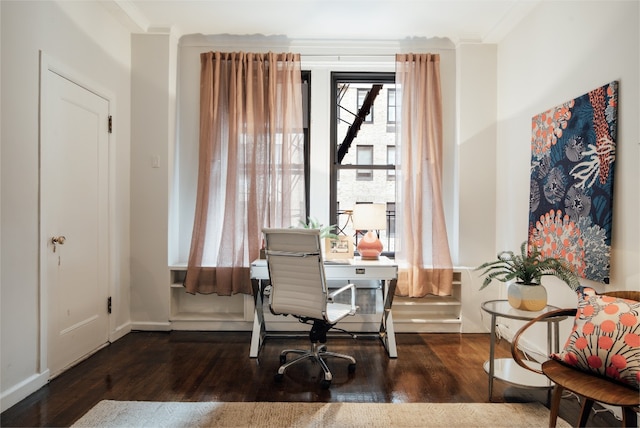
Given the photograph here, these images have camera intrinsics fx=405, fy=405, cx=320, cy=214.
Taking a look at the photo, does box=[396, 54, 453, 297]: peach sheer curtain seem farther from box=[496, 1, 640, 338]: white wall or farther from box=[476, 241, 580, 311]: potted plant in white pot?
box=[476, 241, 580, 311]: potted plant in white pot

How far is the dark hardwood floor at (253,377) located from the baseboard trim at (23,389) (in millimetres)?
36

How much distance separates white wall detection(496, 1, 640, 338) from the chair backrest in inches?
67.1

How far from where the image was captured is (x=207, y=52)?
12.7 feet

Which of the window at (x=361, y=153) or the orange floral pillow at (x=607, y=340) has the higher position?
the window at (x=361, y=153)

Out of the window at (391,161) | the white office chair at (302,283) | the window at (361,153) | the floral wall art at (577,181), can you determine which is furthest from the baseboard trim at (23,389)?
the floral wall art at (577,181)

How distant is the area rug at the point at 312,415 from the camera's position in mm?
2135

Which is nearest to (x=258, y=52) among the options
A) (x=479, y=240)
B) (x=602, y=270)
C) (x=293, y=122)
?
(x=293, y=122)

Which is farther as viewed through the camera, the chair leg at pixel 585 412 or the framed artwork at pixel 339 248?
the framed artwork at pixel 339 248

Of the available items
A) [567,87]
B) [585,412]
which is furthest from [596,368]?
[567,87]

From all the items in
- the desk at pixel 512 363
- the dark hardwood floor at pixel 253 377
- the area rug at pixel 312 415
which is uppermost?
the desk at pixel 512 363

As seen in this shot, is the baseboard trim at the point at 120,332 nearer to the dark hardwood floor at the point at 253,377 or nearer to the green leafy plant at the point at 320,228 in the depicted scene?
the dark hardwood floor at the point at 253,377

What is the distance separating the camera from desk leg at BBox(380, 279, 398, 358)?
3193 mm

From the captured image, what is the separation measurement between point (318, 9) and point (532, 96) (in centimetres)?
188

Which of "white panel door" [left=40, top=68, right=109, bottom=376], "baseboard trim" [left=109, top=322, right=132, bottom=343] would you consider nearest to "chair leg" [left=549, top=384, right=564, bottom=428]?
"white panel door" [left=40, top=68, right=109, bottom=376]
